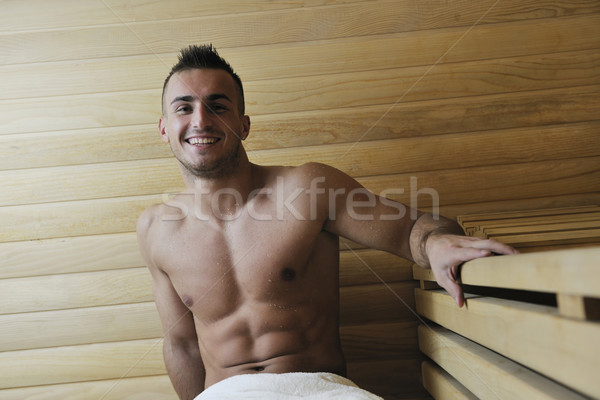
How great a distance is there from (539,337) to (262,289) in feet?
3.22

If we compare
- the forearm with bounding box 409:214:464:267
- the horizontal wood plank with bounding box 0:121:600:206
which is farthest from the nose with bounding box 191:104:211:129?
the forearm with bounding box 409:214:464:267

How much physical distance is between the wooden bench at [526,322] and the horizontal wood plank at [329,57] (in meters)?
0.79

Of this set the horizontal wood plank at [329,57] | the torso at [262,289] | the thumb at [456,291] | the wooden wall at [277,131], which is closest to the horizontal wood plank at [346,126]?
the wooden wall at [277,131]

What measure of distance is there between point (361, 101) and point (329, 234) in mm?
661

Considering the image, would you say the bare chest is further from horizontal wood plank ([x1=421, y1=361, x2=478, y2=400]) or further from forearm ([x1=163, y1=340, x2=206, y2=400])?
horizontal wood plank ([x1=421, y1=361, x2=478, y2=400])

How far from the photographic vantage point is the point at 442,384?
1589 millimetres

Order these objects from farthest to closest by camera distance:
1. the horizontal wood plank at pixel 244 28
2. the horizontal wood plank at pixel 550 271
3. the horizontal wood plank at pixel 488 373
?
the horizontal wood plank at pixel 244 28 < the horizontal wood plank at pixel 488 373 < the horizontal wood plank at pixel 550 271

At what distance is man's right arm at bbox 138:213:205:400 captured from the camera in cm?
188

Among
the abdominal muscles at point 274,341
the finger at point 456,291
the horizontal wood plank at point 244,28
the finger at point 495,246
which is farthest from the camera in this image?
the horizontal wood plank at point 244,28

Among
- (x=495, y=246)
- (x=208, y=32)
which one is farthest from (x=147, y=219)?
(x=495, y=246)

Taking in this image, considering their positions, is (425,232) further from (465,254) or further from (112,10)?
(112,10)

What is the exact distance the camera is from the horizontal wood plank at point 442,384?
1382 mm

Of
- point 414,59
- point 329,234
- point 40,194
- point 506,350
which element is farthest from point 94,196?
point 506,350

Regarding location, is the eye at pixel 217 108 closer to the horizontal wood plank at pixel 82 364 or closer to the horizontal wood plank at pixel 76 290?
the horizontal wood plank at pixel 76 290
